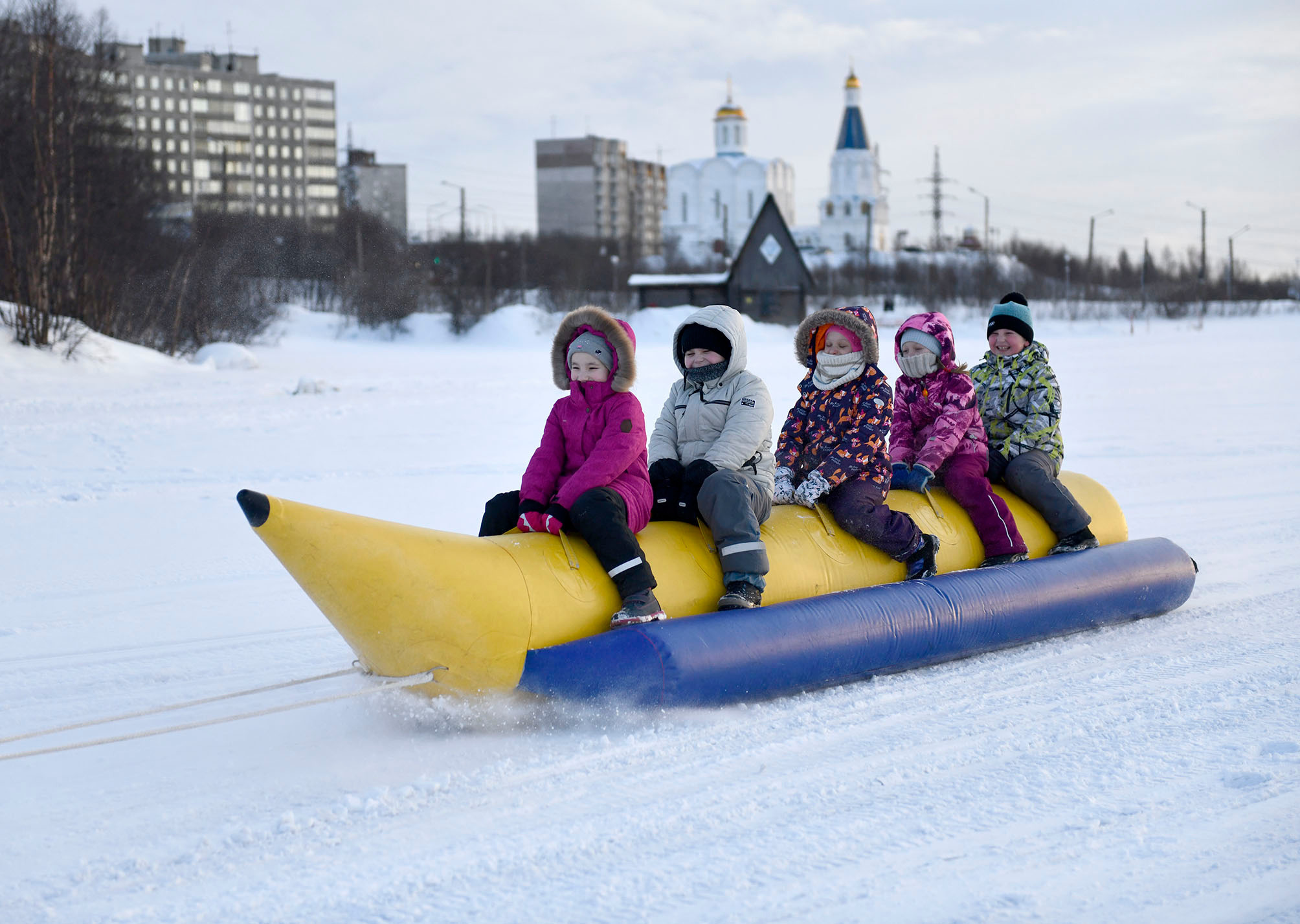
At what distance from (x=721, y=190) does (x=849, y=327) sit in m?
71.1

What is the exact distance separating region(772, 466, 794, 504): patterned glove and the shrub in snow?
1624cm

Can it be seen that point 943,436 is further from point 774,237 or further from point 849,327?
point 774,237

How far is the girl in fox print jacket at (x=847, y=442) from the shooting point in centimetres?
446

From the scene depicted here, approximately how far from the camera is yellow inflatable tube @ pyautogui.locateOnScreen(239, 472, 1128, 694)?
3.25 meters

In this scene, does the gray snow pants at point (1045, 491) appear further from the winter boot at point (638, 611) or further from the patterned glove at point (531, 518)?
the patterned glove at point (531, 518)

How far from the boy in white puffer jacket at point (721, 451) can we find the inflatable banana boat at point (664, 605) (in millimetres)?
120

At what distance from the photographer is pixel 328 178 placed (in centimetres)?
9381

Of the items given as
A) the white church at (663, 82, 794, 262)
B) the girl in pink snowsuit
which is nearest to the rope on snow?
the girl in pink snowsuit

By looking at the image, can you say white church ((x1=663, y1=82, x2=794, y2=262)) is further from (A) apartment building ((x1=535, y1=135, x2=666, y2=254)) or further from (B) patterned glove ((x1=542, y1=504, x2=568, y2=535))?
(B) patterned glove ((x1=542, y1=504, x2=568, y2=535))

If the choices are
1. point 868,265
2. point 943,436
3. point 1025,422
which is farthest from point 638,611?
point 868,265

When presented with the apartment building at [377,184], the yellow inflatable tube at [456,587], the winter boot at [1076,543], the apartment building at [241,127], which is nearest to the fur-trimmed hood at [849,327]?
the yellow inflatable tube at [456,587]

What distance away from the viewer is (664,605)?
3842 millimetres

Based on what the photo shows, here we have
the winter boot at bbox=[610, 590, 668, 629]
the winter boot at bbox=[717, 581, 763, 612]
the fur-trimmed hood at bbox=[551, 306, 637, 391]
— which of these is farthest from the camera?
the fur-trimmed hood at bbox=[551, 306, 637, 391]

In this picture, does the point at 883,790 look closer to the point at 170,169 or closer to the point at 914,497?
the point at 914,497
